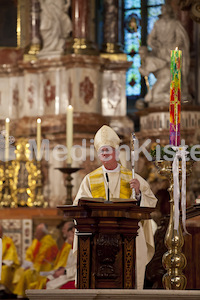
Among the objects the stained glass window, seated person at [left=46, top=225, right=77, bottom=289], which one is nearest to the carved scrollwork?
seated person at [left=46, top=225, right=77, bottom=289]

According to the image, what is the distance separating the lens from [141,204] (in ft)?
22.1

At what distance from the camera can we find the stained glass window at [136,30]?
1616 cm

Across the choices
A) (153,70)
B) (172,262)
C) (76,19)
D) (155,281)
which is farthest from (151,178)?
(172,262)

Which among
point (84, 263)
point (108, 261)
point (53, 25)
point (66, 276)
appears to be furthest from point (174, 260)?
point (53, 25)

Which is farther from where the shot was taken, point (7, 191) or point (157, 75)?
point (157, 75)

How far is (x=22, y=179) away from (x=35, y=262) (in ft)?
8.21

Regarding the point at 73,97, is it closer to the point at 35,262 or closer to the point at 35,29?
the point at 35,29

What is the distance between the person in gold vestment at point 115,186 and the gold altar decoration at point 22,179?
20.4 feet

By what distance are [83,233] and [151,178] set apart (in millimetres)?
7514

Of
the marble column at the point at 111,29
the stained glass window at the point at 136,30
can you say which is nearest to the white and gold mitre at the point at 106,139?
the marble column at the point at 111,29

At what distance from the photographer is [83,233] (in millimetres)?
5594

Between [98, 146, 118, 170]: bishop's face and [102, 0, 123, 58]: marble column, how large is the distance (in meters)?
7.61

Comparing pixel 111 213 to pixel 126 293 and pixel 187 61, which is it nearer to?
pixel 126 293

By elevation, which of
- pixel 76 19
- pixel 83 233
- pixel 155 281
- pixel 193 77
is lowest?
pixel 155 281
